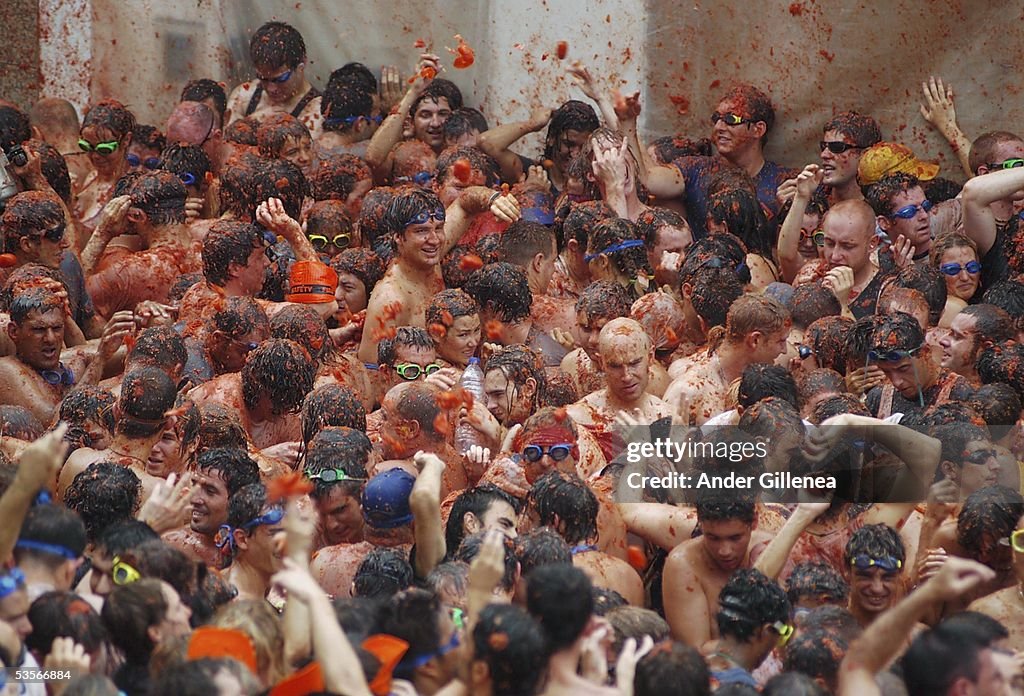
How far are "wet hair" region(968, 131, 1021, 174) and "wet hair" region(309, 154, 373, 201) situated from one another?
4.26 m

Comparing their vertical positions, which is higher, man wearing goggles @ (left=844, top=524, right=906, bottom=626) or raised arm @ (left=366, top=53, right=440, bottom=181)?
raised arm @ (left=366, top=53, right=440, bottom=181)

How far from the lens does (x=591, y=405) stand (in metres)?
9.01

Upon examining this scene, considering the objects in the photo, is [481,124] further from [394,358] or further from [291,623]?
[291,623]

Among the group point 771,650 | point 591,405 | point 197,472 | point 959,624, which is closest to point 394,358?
point 591,405

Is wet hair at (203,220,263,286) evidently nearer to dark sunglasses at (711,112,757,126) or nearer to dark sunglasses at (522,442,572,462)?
dark sunglasses at (522,442,572,462)

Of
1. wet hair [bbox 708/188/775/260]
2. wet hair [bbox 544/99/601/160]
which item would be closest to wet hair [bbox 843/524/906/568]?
wet hair [bbox 708/188/775/260]

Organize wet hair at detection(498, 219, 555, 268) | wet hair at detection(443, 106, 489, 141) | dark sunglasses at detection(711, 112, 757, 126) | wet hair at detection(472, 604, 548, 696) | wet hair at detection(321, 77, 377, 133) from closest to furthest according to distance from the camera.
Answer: wet hair at detection(472, 604, 548, 696), wet hair at detection(498, 219, 555, 268), dark sunglasses at detection(711, 112, 757, 126), wet hair at detection(443, 106, 489, 141), wet hair at detection(321, 77, 377, 133)

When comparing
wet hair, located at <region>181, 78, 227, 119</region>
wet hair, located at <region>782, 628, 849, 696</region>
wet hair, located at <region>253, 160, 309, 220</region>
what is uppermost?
wet hair, located at <region>181, 78, 227, 119</region>

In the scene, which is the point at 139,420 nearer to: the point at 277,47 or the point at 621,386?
the point at 621,386

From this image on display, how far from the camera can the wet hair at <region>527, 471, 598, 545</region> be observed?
7.54 meters

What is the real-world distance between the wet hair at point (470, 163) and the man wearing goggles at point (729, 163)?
1.02 m

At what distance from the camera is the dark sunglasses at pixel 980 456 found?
311 inches

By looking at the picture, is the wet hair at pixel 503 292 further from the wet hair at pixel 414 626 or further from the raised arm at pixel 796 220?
the wet hair at pixel 414 626

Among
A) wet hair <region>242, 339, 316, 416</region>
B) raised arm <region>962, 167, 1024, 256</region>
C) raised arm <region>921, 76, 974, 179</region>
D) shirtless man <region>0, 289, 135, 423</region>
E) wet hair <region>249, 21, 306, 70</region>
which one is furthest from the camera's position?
wet hair <region>249, 21, 306, 70</region>
